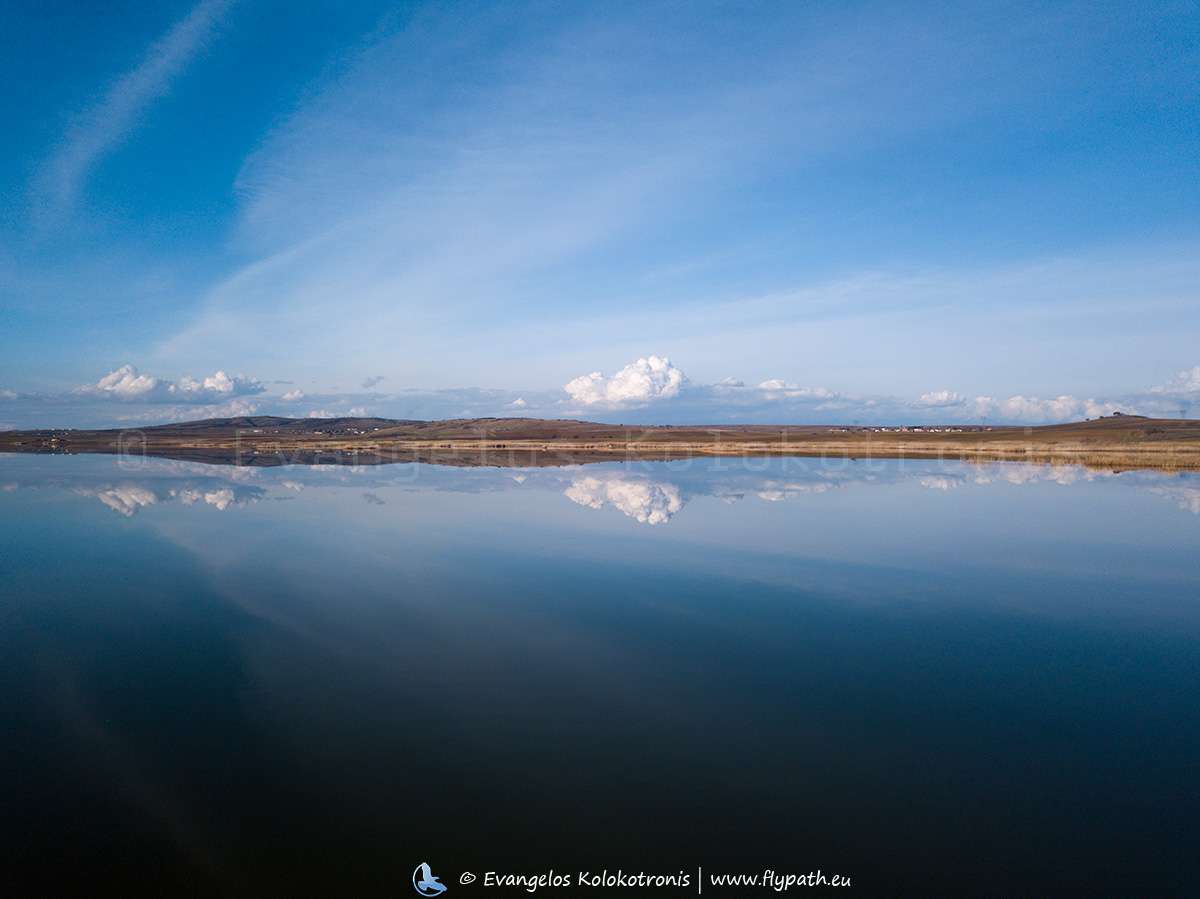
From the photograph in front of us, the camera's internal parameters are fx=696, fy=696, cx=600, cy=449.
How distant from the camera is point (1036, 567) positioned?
1627 cm

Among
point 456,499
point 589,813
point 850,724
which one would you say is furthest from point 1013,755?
point 456,499

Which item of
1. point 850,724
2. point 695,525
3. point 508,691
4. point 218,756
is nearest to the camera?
point 218,756

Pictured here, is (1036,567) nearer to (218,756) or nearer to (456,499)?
(218,756)

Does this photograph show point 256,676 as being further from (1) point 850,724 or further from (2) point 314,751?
(1) point 850,724

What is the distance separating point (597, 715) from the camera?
804 cm

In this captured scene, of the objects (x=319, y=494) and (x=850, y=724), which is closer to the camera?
(x=850, y=724)

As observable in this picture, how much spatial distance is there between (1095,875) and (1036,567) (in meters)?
12.6

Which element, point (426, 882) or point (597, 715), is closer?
point (426, 882)

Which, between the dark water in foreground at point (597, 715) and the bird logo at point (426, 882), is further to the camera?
the dark water in foreground at point (597, 715)

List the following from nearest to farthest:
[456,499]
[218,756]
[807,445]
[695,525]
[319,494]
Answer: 1. [218,756]
2. [695,525]
3. [456,499]
4. [319,494]
5. [807,445]

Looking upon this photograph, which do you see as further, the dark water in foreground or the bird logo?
the dark water in foreground

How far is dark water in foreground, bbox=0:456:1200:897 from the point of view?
5.63m

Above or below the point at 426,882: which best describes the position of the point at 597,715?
above

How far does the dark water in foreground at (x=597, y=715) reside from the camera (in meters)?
5.63
